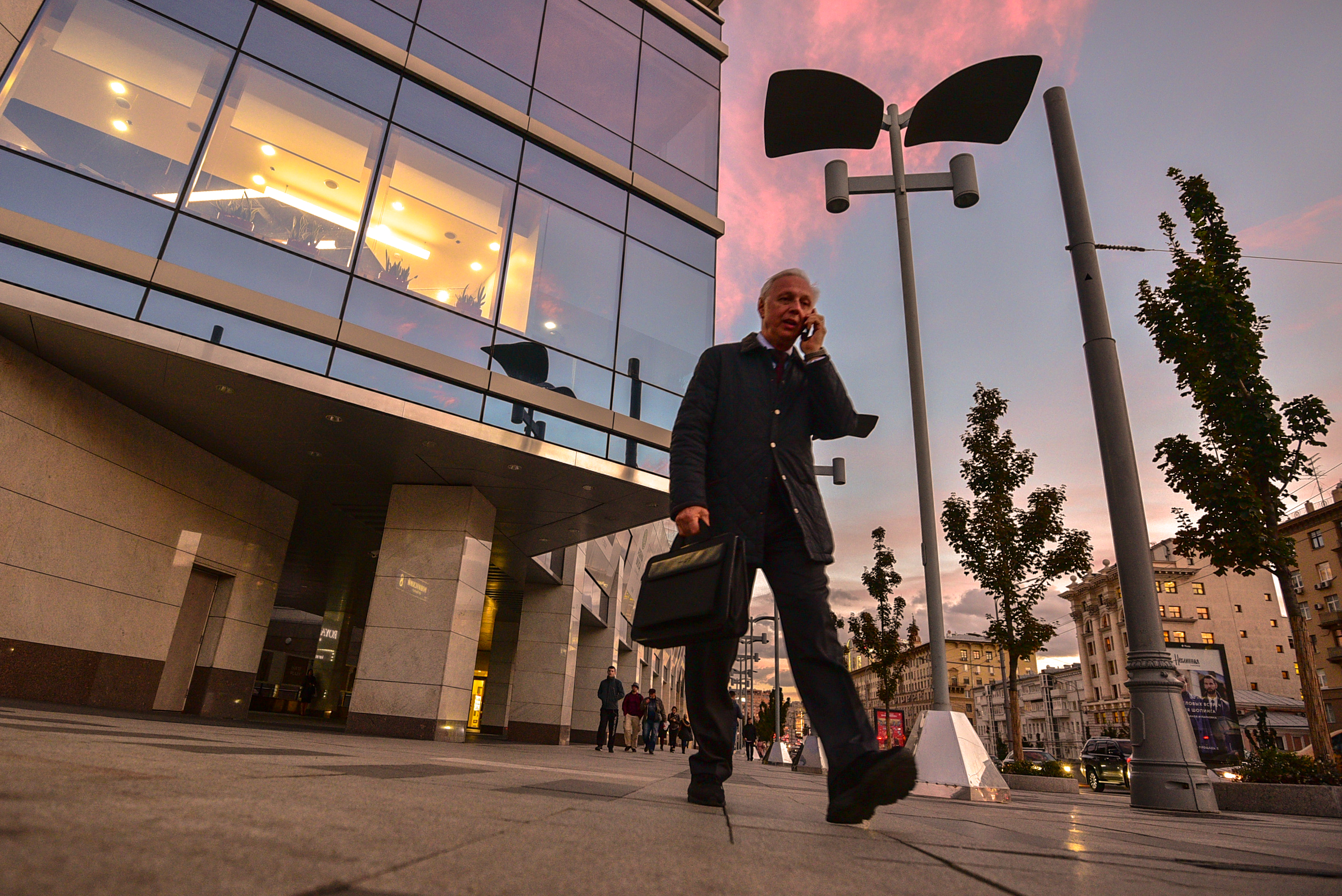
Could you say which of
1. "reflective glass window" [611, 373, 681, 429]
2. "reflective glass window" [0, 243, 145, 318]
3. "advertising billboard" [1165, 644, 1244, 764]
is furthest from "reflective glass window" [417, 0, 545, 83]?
"advertising billboard" [1165, 644, 1244, 764]

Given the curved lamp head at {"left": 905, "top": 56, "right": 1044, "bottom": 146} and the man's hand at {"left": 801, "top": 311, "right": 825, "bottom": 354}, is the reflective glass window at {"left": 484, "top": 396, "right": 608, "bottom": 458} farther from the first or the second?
the man's hand at {"left": 801, "top": 311, "right": 825, "bottom": 354}

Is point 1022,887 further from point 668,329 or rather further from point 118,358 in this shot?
point 668,329

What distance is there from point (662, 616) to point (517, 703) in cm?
1844

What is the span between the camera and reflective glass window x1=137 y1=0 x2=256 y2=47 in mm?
10008

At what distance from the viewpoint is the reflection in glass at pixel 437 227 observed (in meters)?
11.2

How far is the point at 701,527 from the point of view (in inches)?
111

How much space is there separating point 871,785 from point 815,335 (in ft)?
6.22

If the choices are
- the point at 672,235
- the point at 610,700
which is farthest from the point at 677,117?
the point at 610,700

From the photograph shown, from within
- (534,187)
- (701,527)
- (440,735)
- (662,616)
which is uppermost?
(534,187)

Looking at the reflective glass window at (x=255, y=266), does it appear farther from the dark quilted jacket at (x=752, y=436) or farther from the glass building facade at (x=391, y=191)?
the dark quilted jacket at (x=752, y=436)

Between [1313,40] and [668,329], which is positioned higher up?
[1313,40]

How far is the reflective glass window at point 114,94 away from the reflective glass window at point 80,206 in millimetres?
202

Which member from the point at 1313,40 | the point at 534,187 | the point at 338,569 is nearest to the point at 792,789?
the point at 534,187

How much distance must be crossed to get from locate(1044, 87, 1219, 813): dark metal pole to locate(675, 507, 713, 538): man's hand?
16.4 feet
